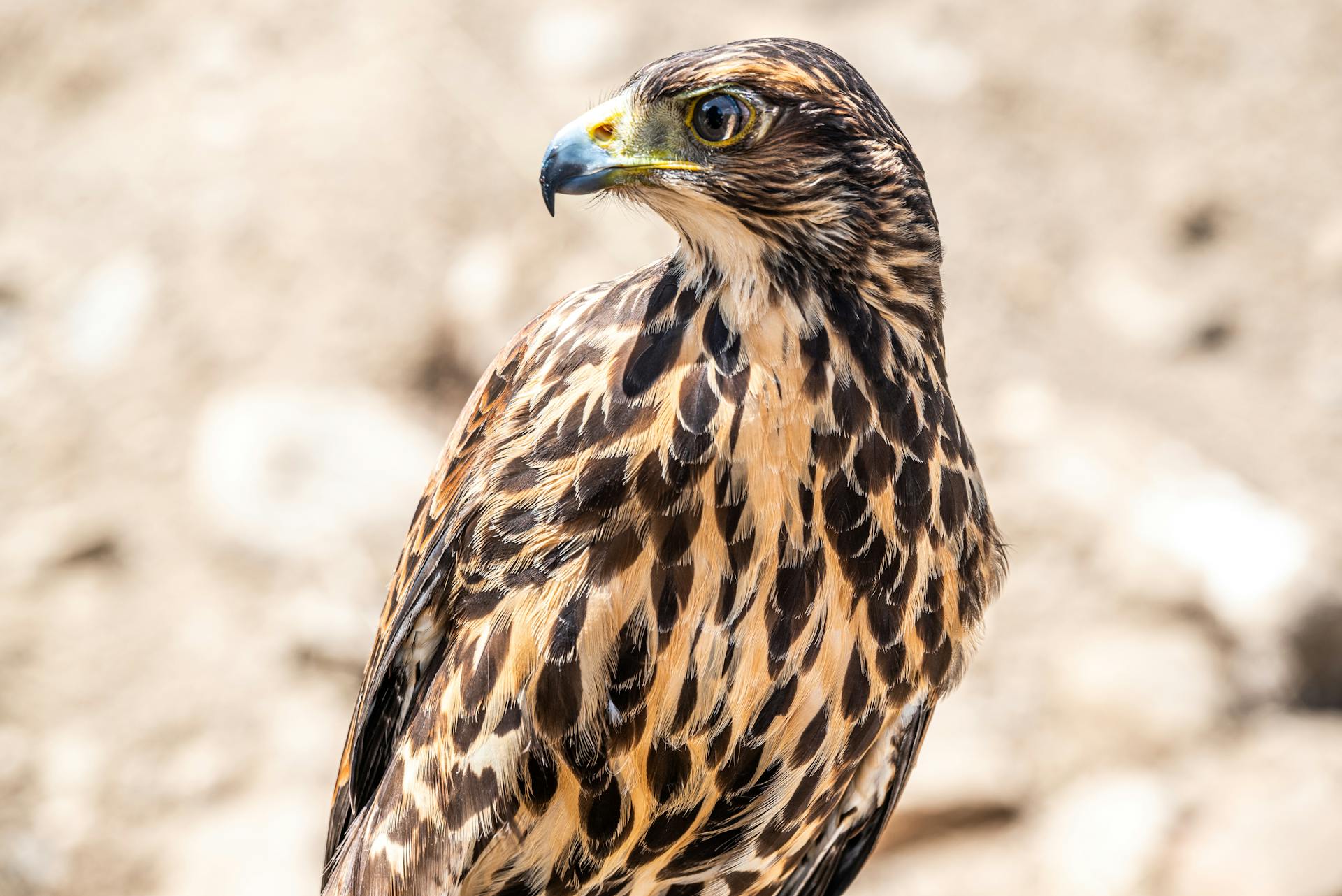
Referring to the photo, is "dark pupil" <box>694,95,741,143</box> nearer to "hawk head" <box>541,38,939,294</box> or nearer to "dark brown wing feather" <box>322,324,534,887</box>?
"hawk head" <box>541,38,939,294</box>

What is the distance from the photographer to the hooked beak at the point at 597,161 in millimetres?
2652

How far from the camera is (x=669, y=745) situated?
2826mm

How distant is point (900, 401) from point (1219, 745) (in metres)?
3.87

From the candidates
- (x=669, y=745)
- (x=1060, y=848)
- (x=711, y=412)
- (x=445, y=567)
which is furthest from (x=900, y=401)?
(x=1060, y=848)

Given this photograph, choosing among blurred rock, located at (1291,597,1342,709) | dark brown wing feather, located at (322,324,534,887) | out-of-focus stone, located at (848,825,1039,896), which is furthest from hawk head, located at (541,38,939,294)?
blurred rock, located at (1291,597,1342,709)

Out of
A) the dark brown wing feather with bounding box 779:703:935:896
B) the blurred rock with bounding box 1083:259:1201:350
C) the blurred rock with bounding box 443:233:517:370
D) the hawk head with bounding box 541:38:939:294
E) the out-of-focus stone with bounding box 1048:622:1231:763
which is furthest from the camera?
the blurred rock with bounding box 1083:259:1201:350

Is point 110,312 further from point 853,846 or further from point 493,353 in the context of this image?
point 853,846

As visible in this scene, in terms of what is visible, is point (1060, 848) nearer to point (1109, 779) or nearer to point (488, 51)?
point (1109, 779)

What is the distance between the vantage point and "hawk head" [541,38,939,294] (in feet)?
8.45

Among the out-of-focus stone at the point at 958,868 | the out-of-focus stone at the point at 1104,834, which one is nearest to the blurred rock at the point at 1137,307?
the out-of-focus stone at the point at 1104,834

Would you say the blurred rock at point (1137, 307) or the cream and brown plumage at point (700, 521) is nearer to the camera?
the cream and brown plumage at point (700, 521)

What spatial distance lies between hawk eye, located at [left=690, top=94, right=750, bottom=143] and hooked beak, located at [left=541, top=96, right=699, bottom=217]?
7 cm

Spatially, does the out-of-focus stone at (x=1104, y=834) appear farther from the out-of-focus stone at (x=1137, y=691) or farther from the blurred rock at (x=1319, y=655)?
the blurred rock at (x=1319, y=655)

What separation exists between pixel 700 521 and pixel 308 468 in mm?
4045
